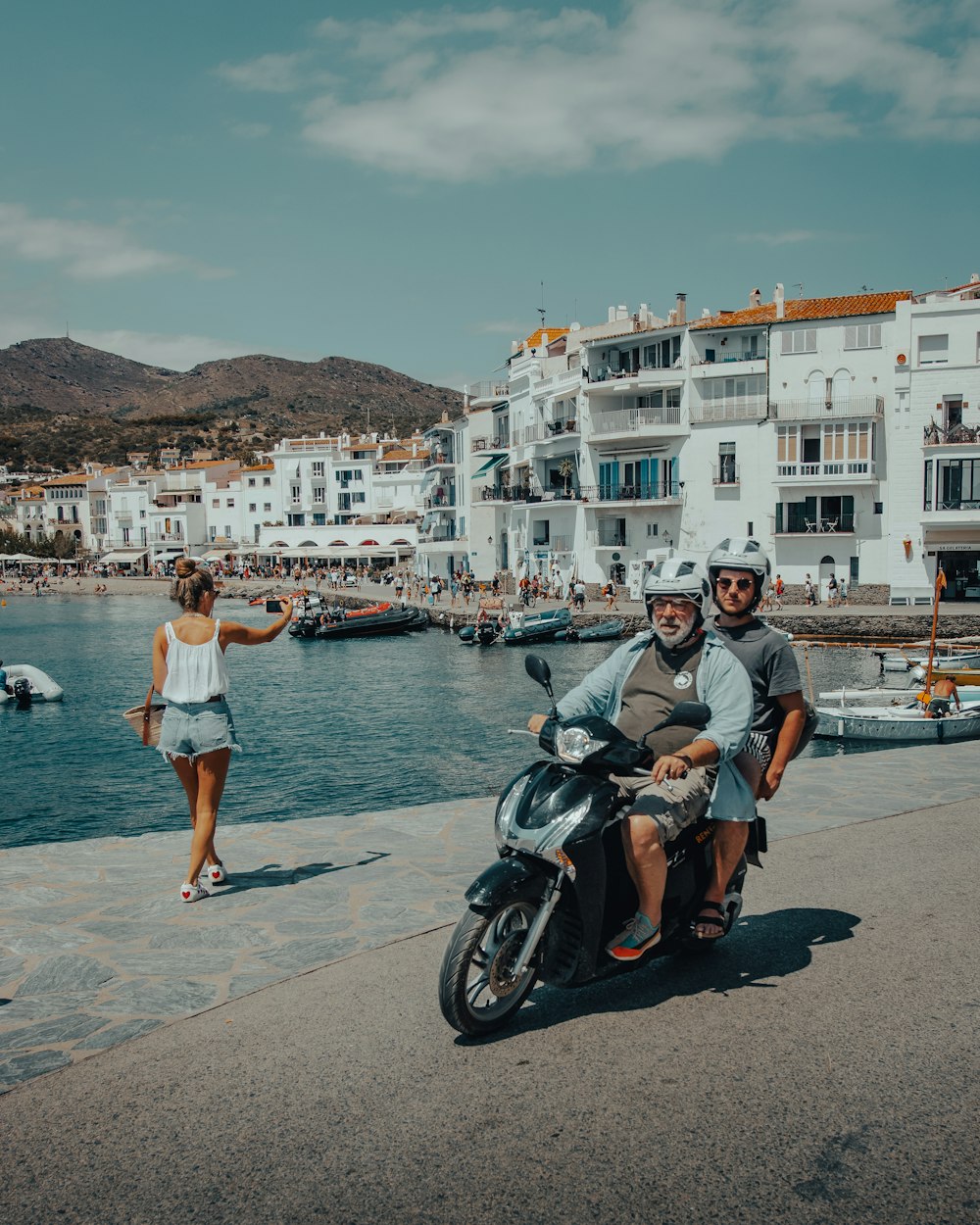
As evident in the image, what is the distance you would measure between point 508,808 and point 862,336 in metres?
51.7

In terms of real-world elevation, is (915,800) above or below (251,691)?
above

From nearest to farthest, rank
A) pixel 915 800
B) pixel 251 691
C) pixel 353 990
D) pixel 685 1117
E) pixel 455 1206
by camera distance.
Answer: pixel 455 1206, pixel 685 1117, pixel 353 990, pixel 915 800, pixel 251 691

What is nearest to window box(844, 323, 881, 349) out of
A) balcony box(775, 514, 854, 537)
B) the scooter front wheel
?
balcony box(775, 514, 854, 537)

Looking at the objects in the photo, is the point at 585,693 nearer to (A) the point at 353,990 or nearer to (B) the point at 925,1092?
(A) the point at 353,990

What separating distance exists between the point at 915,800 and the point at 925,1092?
17.7ft

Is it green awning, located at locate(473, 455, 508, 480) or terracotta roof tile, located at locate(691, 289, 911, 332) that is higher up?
terracotta roof tile, located at locate(691, 289, 911, 332)

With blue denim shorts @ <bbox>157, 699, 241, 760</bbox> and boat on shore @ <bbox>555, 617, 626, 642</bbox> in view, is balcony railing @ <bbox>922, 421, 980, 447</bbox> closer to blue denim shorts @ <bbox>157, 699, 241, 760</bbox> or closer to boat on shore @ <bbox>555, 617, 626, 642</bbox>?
boat on shore @ <bbox>555, 617, 626, 642</bbox>

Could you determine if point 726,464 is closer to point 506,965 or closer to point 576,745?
point 576,745

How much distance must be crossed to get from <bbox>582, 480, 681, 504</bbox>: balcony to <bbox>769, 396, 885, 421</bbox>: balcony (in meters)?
6.16

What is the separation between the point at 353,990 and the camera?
501 cm

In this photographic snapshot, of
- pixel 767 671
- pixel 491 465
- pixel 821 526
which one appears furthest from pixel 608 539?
pixel 767 671

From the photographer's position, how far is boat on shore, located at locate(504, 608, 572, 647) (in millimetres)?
49250

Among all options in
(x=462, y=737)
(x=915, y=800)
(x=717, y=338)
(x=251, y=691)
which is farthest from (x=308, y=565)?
(x=915, y=800)

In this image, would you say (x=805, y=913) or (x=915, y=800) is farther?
(x=915, y=800)
